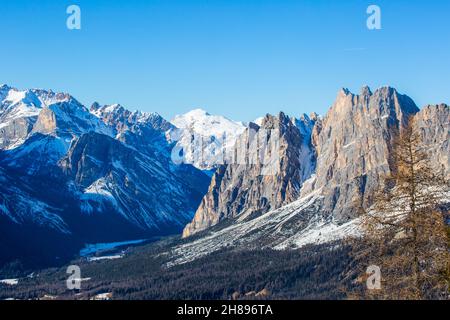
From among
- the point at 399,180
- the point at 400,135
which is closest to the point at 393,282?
the point at 399,180

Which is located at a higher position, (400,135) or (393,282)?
(400,135)

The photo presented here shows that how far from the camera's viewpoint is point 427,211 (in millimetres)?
45500

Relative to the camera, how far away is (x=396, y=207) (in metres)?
47.2

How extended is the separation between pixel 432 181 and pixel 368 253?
688 centimetres
